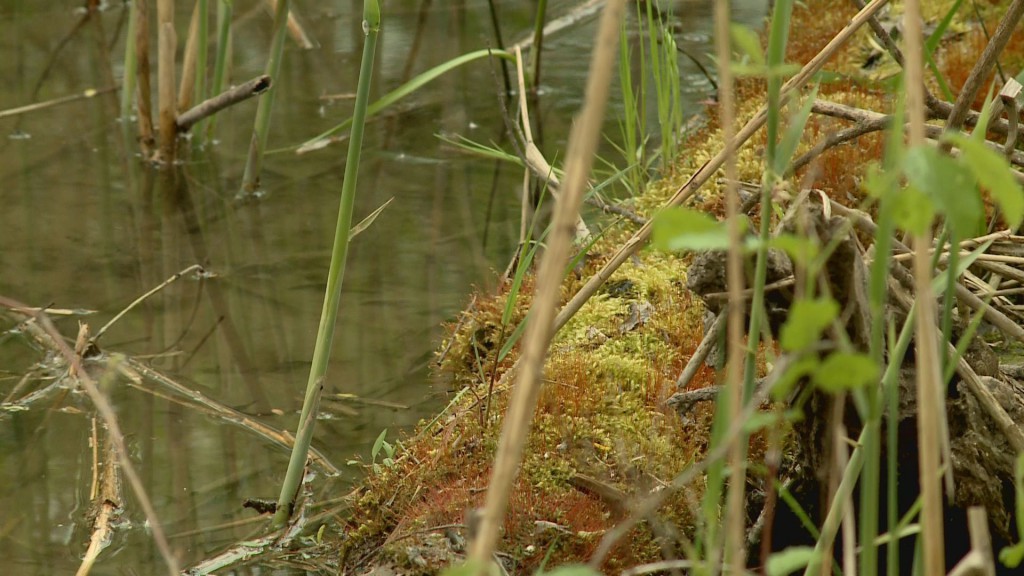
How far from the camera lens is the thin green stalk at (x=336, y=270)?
203cm

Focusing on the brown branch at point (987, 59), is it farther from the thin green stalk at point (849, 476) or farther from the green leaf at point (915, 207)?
the green leaf at point (915, 207)

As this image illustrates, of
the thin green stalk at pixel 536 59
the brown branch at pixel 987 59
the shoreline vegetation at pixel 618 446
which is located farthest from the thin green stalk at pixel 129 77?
the brown branch at pixel 987 59

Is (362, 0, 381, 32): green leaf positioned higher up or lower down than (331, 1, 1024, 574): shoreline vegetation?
higher up

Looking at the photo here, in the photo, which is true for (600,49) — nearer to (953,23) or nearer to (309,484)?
(309,484)

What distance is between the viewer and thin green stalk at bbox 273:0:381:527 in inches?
79.7

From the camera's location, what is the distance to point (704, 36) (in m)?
6.18

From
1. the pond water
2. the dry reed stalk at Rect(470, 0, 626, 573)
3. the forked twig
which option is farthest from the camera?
the forked twig

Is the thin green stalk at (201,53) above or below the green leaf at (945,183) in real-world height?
below

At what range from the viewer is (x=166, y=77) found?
4492mm

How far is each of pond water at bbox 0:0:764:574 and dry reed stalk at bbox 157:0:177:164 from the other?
0.45 ft

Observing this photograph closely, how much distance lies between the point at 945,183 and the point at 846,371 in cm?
18

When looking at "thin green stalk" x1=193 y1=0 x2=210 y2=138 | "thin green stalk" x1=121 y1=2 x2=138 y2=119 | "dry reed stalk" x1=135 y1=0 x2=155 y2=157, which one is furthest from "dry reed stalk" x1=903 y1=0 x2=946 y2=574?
"thin green stalk" x1=121 y1=2 x2=138 y2=119

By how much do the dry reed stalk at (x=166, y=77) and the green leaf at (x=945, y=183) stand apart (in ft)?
13.3

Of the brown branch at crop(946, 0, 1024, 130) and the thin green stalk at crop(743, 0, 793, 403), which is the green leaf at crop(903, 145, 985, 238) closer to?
the thin green stalk at crop(743, 0, 793, 403)
